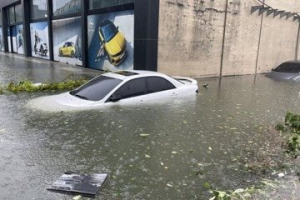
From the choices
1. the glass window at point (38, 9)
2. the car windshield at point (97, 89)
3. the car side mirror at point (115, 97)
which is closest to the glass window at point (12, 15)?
the glass window at point (38, 9)

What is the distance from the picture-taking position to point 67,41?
23781mm

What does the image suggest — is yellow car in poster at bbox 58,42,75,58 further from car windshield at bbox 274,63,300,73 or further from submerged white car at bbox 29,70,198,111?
submerged white car at bbox 29,70,198,111

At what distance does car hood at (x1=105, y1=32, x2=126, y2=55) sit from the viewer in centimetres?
1744

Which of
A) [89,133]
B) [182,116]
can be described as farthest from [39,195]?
[182,116]

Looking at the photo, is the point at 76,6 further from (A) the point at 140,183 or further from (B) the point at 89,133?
(A) the point at 140,183

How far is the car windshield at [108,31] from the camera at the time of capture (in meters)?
18.1

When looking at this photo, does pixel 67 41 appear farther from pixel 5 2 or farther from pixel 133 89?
pixel 5 2

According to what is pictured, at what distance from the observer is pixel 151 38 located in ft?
50.6

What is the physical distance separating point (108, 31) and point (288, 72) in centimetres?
1061

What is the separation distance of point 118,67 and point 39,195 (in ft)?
45.6

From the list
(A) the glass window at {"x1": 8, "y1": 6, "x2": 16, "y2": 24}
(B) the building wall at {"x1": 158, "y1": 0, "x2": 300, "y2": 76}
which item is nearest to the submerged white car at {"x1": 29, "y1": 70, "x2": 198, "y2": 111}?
(B) the building wall at {"x1": 158, "y1": 0, "x2": 300, "y2": 76}

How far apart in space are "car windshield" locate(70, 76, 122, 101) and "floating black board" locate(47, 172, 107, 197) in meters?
3.49

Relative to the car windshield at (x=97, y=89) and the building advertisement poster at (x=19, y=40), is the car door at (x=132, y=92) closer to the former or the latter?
the car windshield at (x=97, y=89)

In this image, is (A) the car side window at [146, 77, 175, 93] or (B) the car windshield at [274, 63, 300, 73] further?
(B) the car windshield at [274, 63, 300, 73]
